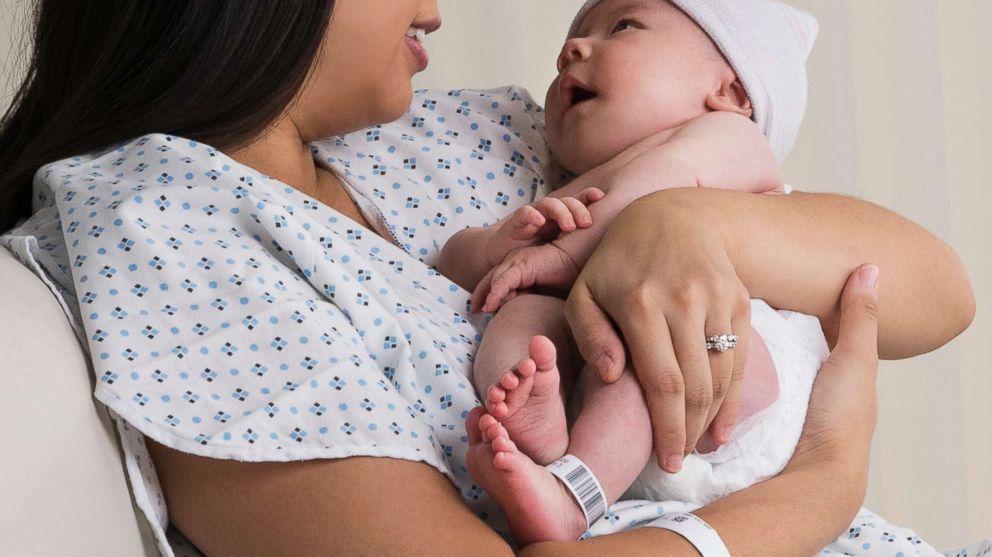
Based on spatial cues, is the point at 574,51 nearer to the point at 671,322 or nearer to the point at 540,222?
the point at 540,222

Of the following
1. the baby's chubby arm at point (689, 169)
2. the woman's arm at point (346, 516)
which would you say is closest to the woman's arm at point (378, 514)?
the woman's arm at point (346, 516)

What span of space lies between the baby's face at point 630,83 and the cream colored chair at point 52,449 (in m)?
0.66

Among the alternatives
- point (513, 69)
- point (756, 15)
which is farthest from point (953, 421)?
point (756, 15)

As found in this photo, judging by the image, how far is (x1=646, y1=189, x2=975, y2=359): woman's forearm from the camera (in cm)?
120

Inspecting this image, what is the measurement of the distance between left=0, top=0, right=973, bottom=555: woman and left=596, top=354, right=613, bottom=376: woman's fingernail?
1 cm

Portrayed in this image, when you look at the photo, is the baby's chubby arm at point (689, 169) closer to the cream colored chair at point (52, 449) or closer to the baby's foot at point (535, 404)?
the baby's foot at point (535, 404)

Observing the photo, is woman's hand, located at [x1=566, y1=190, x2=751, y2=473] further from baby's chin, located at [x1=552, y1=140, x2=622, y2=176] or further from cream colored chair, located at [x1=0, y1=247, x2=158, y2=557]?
cream colored chair, located at [x1=0, y1=247, x2=158, y2=557]

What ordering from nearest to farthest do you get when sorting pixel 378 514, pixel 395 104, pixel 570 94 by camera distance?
pixel 378 514, pixel 395 104, pixel 570 94

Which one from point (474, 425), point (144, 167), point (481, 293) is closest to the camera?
point (474, 425)

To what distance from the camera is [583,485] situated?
100 cm

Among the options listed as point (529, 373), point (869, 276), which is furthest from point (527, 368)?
point (869, 276)

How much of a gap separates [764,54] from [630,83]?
0.62ft

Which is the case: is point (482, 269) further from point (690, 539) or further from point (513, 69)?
point (513, 69)

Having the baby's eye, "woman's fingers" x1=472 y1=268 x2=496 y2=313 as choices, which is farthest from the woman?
the baby's eye
